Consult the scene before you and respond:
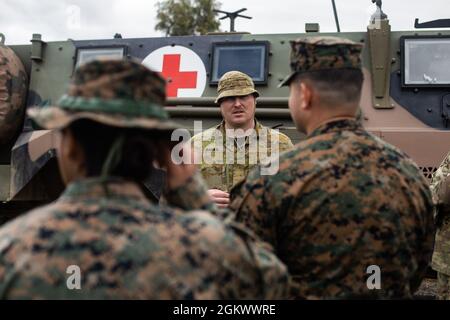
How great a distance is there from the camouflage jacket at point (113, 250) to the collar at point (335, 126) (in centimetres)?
78

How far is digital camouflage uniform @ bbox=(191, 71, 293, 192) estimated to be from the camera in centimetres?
366

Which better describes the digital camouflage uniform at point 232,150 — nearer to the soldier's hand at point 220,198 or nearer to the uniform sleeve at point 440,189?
the soldier's hand at point 220,198

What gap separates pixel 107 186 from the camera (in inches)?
50.2

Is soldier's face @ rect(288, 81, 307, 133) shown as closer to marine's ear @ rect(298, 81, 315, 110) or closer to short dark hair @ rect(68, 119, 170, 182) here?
marine's ear @ rect(298, 81, 315, 110)

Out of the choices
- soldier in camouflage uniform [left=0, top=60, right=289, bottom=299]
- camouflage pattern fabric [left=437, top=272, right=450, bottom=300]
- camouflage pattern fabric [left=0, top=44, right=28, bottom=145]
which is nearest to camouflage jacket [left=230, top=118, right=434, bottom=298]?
soldier in camouflage uniform [left=0, top=60, right=289, bottom=299]

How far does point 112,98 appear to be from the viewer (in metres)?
1.32

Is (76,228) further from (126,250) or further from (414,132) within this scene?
(414,132)

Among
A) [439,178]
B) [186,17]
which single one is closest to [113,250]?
[439,178]

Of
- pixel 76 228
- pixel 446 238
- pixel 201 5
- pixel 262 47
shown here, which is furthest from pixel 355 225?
pixel 201 5

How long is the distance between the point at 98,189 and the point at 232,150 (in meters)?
2.45

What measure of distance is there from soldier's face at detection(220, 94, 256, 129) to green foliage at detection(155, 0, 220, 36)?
59.8 ft

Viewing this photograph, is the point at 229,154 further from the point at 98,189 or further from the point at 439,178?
the point at 98,189

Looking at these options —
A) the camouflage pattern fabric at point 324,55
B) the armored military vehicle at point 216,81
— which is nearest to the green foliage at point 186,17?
the armored military vehicle at point 216,81

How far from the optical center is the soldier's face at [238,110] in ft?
12.0
